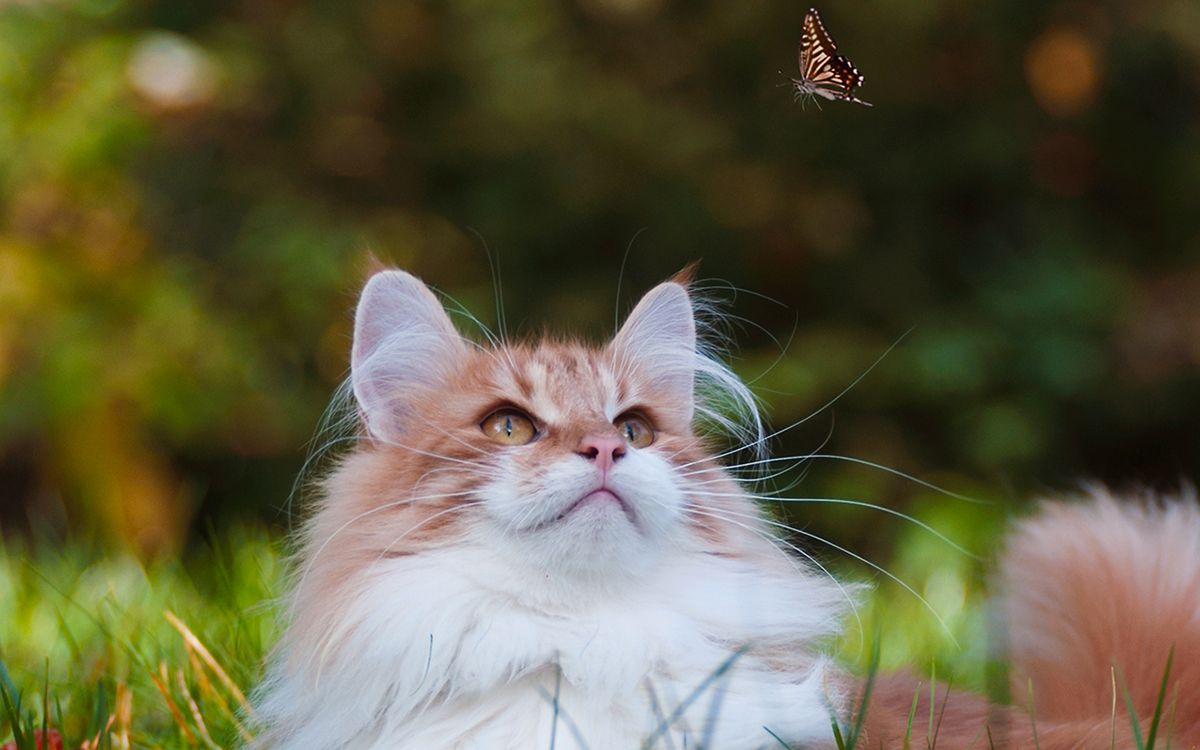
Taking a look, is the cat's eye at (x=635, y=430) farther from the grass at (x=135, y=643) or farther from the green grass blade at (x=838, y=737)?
the grass at (x=135, y=643)

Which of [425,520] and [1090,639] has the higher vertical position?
[1090,639]

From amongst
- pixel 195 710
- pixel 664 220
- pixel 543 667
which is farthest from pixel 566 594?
pixel 664 220

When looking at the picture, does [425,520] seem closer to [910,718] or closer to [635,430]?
[635,430]

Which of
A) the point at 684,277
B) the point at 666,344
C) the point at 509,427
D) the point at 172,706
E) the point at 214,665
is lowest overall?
the point at 172,706

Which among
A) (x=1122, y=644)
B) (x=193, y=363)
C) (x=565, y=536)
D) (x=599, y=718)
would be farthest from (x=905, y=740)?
(x=193, y=363)

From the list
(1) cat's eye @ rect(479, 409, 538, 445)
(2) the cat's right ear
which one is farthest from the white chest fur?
(2) the cat's right ear
